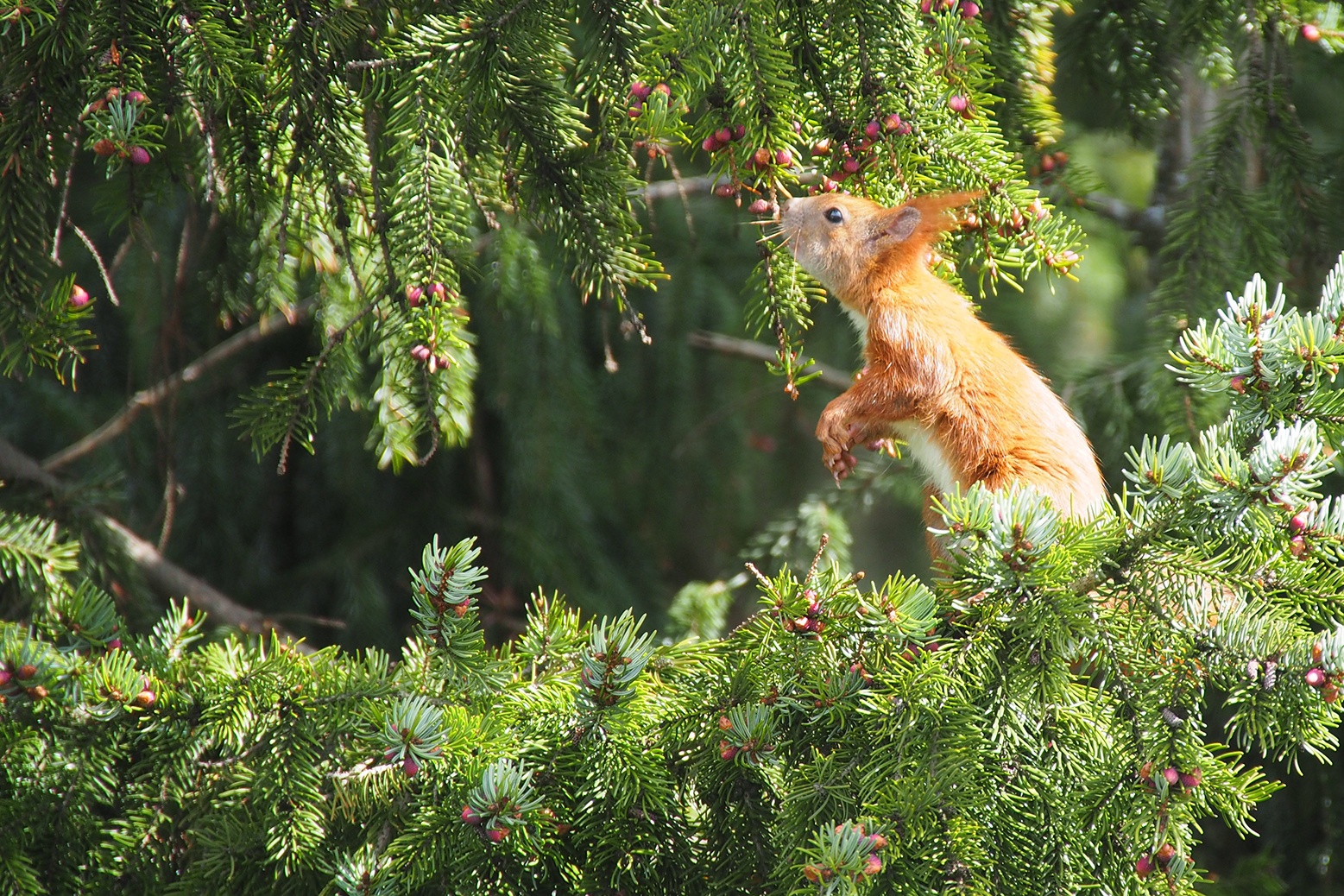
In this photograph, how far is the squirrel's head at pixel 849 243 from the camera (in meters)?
1.66

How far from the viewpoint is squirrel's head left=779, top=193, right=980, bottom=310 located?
166 centimetres

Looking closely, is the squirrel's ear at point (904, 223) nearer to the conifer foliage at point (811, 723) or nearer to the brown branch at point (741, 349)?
the conifer foliage at point (811, 723)

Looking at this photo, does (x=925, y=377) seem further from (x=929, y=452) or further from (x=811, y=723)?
(x=811, y=723)

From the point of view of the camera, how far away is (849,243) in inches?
67.2

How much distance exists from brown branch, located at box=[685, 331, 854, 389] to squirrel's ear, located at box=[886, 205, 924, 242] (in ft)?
2.87

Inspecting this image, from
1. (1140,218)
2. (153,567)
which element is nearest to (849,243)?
(1140,218)

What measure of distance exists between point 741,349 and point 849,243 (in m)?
0.91

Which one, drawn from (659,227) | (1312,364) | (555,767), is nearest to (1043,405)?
(1312,364)

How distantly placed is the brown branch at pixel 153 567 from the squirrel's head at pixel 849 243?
121cm

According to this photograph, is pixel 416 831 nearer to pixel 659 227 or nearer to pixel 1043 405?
pixel 1043 405

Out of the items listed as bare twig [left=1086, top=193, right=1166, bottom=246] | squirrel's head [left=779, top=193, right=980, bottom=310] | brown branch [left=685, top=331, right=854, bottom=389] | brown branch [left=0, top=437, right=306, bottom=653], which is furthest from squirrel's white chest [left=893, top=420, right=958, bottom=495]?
brown branch [left=0, top=437, right=306, bottom=653]

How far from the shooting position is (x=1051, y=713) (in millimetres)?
970

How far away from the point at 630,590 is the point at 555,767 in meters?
1.65

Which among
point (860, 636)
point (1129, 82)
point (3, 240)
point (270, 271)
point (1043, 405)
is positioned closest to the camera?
point (860, 636)
